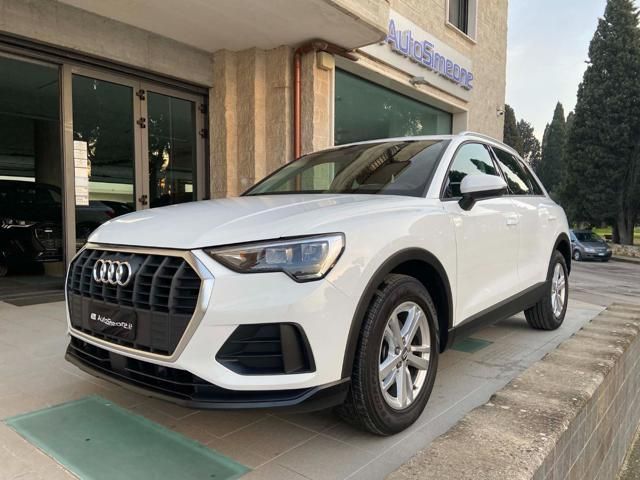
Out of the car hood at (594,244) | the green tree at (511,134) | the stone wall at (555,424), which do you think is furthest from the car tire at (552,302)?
the green tree at (511,134)

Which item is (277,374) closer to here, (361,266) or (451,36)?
(361,266)

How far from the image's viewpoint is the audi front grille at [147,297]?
76.8 inches

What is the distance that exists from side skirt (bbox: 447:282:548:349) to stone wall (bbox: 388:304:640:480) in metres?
0.39

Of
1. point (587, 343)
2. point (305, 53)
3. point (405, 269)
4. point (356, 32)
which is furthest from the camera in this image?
point (305, 53)

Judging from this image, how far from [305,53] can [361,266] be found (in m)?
5.94

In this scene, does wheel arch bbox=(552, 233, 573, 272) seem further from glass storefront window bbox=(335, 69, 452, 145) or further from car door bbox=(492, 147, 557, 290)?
glass storefront window bbox=(335, 69, 452, 145)

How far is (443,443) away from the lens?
1939 mm

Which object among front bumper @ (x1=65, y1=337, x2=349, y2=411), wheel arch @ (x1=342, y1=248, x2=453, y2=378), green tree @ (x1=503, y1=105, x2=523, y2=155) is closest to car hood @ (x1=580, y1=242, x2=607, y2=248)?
green tree @ (x1=503, y1=105, x2=523, y2=155)

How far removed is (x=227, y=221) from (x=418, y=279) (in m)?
1.12

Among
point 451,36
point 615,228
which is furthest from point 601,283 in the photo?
point 615,228

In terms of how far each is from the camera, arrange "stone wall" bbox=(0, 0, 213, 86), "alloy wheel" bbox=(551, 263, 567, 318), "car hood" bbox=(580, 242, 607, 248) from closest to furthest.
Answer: "alloy wheel" bbox=(551, 263, 567, 318), "stone wall" bbox=(0, 0, 213, 86), "car hood" bbox=(580, 242, 607, 248)

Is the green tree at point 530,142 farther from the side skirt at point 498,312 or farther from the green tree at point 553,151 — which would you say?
the side skirt at point 498,312

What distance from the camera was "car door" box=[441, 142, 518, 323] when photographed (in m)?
2.89

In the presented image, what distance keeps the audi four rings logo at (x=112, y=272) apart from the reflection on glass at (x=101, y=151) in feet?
14.6
